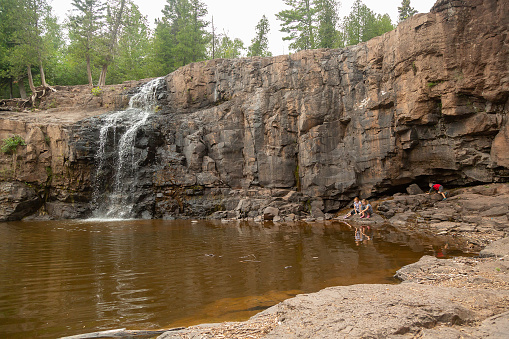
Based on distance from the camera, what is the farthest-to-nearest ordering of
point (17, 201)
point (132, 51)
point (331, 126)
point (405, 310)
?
point (132, 51), point (331, 126), point (17, 201), point (405, 310)

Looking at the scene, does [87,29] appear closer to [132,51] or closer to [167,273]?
[132,51]

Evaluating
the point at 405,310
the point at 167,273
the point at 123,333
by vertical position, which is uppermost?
the point at 405,310

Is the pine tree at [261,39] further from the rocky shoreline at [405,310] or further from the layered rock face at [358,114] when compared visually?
the rocky shoreline at [405,310]

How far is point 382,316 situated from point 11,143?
87.5 feet

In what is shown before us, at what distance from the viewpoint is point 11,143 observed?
22.3 m

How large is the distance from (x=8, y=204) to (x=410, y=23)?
28.5 metres

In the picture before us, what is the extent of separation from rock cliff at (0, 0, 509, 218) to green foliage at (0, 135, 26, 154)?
1.94 ft

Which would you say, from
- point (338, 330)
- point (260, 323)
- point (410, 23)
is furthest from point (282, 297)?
point (410, 23)

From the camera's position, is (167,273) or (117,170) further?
(117,170)

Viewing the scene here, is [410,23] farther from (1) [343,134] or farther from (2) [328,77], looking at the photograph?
(1) [343,134]

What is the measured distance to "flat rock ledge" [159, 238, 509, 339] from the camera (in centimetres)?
358

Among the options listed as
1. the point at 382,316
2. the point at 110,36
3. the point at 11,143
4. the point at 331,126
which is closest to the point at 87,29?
the point at 110,36

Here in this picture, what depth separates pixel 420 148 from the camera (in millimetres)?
19469

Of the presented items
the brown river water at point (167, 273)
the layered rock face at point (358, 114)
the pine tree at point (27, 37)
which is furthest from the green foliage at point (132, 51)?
the brown river water at point (167, 273)
